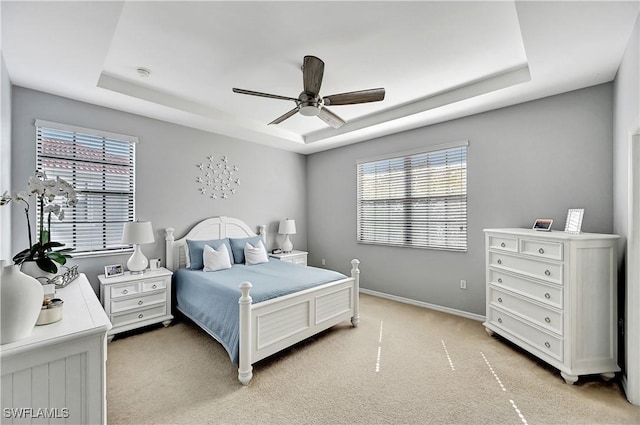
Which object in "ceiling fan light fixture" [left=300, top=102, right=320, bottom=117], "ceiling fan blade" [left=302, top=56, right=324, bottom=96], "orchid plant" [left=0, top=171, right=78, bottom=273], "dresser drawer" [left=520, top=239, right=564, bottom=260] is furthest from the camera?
"ceiling fan light fixture" [left=300, top=102, right=320, bottom=117]

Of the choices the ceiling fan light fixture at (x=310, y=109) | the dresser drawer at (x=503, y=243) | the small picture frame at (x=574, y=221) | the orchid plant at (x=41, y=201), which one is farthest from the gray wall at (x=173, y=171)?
the small picture frame at (x=574, y=221)

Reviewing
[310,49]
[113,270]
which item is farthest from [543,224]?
[113,270]

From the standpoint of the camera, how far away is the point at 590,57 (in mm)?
2258

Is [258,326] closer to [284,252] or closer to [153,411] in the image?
[153,411]

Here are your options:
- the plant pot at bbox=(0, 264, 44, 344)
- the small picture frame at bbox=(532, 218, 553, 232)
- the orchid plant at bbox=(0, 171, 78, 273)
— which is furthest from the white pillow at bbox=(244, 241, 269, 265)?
the small picture frame at bbox=(532, 218, 553, 232)

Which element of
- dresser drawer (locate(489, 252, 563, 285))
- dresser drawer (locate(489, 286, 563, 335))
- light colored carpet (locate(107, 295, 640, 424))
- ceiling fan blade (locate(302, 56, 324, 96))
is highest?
ceiling fan blade (locate(302, 56, 324, 96))

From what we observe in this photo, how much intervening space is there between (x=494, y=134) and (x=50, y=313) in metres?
4.26

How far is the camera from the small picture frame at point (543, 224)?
2.80 meters

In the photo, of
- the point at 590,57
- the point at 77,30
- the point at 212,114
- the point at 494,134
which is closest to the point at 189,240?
the point at 212,114

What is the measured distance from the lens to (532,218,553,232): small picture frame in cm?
280

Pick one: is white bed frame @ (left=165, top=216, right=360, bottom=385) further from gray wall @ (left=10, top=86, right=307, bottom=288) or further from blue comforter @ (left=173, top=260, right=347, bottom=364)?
gray wall @ (left=10, top=86, right=307, bottom=288)

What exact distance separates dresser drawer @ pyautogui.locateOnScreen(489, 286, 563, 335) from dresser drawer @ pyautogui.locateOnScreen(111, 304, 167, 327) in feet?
12.5

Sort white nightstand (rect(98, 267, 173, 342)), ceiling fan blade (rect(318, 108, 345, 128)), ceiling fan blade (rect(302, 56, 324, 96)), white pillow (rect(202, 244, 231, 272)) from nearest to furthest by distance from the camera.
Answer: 1. ceiling fan blade (rect(302, 56, 324, 96))
2. ceiling fan blade (rect(318, 108, 345, 128))
3. white nightstand (rect(98, 267, 173, 342))
4. white pillow (rect(202, 244, 231, 272))

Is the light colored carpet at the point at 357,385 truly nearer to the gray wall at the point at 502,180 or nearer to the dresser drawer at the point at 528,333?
the dresser drawer at the point at 528,333
